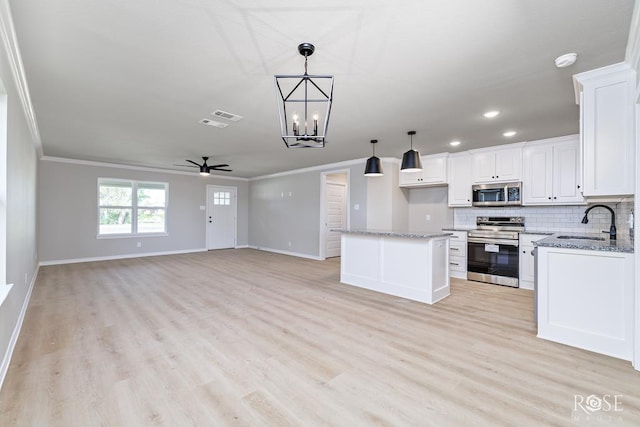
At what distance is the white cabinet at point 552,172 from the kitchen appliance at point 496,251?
0.60 meters

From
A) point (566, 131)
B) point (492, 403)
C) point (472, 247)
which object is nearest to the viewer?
point (492, 403)

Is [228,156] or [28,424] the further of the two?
[228,156]

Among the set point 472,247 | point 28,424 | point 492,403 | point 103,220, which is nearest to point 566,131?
point 472,247

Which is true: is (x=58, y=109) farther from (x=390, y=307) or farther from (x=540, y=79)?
(x=540, y=79)

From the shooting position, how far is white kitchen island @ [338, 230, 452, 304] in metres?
3.88

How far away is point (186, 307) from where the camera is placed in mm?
3648

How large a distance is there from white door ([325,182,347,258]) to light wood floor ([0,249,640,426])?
358 centimetres

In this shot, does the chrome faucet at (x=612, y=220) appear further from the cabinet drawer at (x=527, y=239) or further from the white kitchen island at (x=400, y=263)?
the white kitchen island at (x=400, y=263)

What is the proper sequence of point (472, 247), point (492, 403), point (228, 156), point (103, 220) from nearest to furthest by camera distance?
point (492, 403), point (472, 247), point (228, 156), point (103, 220)

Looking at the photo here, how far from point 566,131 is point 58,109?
6.86 metres

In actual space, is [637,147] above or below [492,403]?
above

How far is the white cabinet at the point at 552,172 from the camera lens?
175 inches

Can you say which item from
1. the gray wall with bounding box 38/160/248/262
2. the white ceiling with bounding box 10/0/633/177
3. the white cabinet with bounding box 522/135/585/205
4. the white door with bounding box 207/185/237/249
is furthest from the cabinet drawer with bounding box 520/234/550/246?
the gray wall with bounding box 38/160/248/262

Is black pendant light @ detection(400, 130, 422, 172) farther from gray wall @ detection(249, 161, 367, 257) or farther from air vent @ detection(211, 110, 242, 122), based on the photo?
gray wall @ detection(249, 161, 367, 257)
